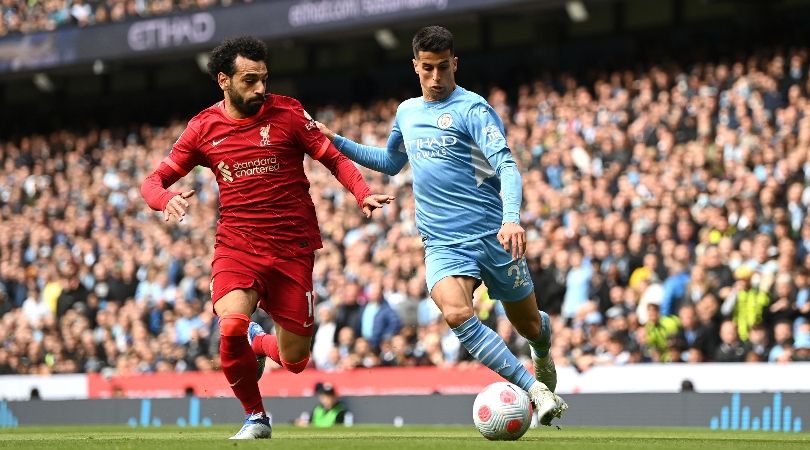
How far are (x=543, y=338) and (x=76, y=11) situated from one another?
2190 cm

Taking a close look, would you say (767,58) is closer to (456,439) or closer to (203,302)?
(203,302)

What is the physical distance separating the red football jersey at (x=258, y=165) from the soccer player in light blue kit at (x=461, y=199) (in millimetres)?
807

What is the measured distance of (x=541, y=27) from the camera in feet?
85.7

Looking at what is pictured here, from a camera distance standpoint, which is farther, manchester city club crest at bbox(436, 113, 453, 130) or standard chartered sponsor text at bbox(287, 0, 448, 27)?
standard chartered sponsor text at bbox(287, 0, 448, 27)

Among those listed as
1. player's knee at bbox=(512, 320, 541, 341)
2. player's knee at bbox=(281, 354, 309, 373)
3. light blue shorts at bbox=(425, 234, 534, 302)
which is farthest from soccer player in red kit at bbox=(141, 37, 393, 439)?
player's knee at bbox=(512, 320, 541, 341)

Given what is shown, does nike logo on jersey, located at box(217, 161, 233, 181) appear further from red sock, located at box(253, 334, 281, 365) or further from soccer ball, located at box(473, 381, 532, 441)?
soccer ball, located at box(473, 381, 532, 441)

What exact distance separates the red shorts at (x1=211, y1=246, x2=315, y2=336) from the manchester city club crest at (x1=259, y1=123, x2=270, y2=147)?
0.79 metres

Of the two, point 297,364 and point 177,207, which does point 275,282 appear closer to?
point 297,364

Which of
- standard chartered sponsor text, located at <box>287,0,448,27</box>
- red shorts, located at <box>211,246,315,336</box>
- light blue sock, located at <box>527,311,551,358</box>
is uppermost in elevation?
standard chartered sponsor text, located at <box>287,0,448,27</box>

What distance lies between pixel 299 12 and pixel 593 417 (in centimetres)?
1374

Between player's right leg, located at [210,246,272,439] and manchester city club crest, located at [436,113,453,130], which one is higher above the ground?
manchester city club crest, located at [436,113,453,130]

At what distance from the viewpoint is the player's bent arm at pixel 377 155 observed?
10703 millimetres

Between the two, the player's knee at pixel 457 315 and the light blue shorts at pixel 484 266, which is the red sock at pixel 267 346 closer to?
the light blue shorts at pixel 484 266

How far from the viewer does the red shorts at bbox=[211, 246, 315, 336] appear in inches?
404
